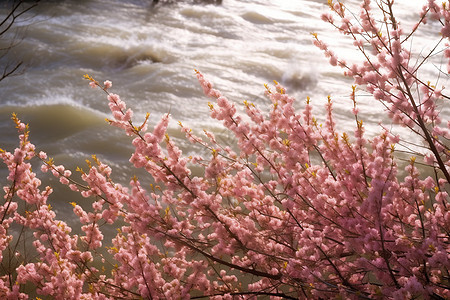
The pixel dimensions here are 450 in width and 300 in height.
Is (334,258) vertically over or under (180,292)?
over

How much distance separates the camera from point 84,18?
9.03 metres

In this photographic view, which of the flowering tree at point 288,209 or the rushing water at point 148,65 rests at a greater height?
the flowering tree at point 288,209

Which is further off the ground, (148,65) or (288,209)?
(288,209)

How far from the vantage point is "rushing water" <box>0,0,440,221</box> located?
5.11 m

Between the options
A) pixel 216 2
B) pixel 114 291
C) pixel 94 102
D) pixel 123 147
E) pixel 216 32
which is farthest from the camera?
pixel 216 2

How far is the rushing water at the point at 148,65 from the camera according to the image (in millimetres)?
5105

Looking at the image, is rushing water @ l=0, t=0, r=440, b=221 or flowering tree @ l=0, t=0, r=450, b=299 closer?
flowering tree @ l=0, t=0, r=450, b=299

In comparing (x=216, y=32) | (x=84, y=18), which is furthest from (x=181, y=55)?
(x=84, y=18)

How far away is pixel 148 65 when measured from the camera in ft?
22.3

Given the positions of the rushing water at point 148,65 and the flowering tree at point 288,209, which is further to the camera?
the rushing water at point 148,65

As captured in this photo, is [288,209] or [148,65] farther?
[148,65]

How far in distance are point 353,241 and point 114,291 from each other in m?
1.19

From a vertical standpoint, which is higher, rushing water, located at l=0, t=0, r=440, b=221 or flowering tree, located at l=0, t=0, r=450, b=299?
flowering tree, located at l=0, t=0, r=450, b=299

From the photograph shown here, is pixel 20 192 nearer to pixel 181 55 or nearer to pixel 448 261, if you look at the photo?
pixel 448 261
